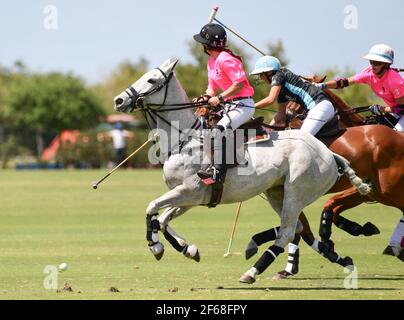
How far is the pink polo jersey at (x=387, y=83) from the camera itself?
1480 centimetres

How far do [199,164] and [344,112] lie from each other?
343 cm

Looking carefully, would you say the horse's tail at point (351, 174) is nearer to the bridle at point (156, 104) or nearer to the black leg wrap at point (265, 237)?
the black leg wrap at point (265, 237)

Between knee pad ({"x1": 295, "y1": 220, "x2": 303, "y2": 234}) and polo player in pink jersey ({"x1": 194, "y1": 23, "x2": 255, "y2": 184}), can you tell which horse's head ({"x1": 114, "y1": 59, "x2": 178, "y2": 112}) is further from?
knee pad ({"x1": 295, "y1": 220, "x2": 303, "y2": 234})

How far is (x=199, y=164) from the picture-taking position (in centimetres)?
1252

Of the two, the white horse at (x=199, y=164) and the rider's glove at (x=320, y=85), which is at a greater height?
the rider's glove at (x=320, y=85)

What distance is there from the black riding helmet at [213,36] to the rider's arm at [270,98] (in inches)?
34.9

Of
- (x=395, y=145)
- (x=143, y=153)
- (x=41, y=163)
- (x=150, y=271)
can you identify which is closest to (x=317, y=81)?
(x=395, y=145)

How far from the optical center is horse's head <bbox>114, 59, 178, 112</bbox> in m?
12.6

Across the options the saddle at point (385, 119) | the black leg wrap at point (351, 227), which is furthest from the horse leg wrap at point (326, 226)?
the saddle at point (385, 119)

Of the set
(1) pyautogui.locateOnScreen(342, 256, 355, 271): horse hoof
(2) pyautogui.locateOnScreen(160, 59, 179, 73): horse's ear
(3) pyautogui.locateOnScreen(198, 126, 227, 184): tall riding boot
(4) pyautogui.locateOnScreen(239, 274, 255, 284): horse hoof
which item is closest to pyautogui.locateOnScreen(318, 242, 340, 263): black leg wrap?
(1) pyautogui.locateOnScreen(342, 256, 355, 271): horse hoof

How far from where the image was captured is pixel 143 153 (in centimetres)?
5412

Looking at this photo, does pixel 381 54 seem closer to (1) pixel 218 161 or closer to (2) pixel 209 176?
(1) pixel 218 161

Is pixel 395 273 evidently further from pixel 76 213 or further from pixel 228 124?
pixel 76 213
